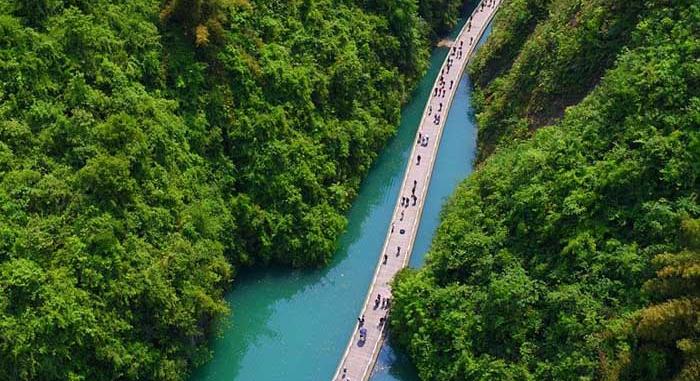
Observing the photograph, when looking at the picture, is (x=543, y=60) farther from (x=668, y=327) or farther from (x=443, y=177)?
(x=668, y=327)

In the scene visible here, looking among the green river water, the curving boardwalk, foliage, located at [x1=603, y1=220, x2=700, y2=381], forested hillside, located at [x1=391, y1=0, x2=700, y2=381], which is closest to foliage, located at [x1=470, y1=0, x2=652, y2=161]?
forested hillside, located at [x1=391, y1=0, x2=700, y2=381]

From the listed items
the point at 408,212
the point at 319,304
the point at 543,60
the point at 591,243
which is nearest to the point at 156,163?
the point at 319,304

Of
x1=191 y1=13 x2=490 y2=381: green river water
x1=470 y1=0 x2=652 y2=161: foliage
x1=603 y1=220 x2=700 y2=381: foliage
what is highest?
x1=470 y1=0 x2=652 y2=161: foliage

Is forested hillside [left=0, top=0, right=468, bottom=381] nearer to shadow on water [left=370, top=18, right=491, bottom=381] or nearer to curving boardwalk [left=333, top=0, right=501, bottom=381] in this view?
curving boardwalk [left=333, top=0, right=501, bottom=381]

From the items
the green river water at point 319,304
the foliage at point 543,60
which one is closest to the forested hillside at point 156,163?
the green river water at point 319,304

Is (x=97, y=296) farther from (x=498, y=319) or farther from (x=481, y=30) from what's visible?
(x=481, y=30)

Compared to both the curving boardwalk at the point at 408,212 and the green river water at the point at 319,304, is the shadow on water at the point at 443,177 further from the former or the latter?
the curving boardwalk at the point at 408,212
